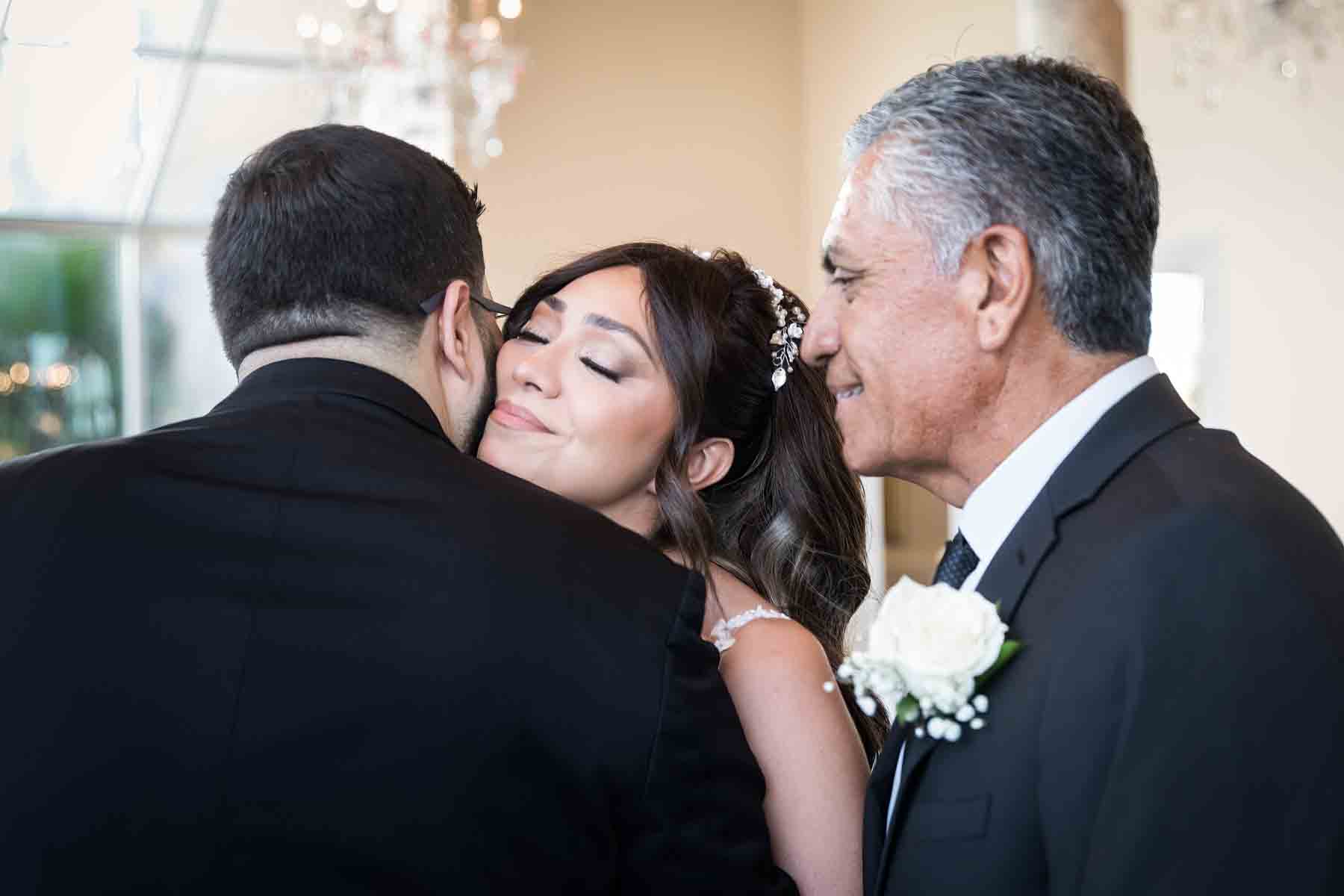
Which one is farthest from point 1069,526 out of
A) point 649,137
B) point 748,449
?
point 649,137

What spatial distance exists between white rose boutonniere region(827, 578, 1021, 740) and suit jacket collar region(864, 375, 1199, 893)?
2.2 inches

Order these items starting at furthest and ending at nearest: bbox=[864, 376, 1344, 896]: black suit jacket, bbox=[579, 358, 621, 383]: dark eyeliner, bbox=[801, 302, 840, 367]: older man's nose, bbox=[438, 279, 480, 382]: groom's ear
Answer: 1. bbox=[579, 358, 621, 383]: dark eyeliner
2. bbox=[801, 302, 840, 367]: older man's nose
3. bbox=[438, 279, 480, 382]: groom's ear
4. bbox=[864, 376, 1344, 896]: black suit jacket

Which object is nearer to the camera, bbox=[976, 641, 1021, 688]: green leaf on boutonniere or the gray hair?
bbox=[976, 641, 1021, 688]: green leaf on boutonniere

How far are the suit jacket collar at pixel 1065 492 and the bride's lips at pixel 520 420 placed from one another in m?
0.99

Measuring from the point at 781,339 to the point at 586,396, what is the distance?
0.49 m

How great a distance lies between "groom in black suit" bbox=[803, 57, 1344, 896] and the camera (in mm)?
1578

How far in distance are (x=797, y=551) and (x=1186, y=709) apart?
149cm

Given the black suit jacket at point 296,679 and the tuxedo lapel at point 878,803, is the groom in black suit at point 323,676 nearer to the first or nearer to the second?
the black suit jacket at point 296,679

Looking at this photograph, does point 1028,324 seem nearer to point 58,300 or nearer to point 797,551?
point 797,551

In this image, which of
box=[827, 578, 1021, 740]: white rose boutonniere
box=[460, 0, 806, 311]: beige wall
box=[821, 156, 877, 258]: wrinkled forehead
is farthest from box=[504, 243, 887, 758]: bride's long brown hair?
box=[460, 0, 806, 311]: beige wall

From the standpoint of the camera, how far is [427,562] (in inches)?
66.2

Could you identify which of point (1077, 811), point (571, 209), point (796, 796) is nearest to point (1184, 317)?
point (571, 209)

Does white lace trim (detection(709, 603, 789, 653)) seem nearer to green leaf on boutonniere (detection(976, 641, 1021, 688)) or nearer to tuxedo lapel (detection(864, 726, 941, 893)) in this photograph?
tuxedo lapel (detection(864, 726, 941, 893))

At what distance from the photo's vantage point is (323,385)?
1.82 m
